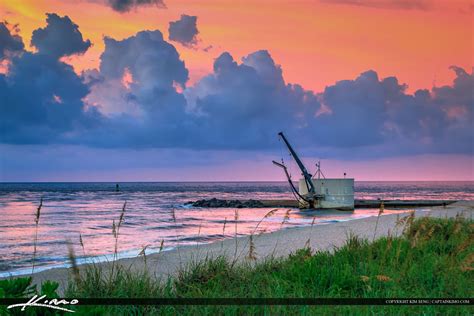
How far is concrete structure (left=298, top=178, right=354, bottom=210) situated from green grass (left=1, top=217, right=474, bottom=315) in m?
32.3

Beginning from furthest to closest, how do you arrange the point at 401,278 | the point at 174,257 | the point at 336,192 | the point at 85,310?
the point at 336,192, the point at 174,257, the point at 401,278, the point at 85,310

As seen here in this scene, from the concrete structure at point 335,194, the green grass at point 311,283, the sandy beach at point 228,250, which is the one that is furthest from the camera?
the concrete structure at point 335,194

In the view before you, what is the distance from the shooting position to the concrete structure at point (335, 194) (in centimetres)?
4062

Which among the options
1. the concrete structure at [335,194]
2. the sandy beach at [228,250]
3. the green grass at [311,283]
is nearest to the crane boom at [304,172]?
the concrete structure at [335,194]

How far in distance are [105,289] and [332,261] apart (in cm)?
367

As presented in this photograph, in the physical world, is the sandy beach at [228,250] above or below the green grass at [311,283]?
below

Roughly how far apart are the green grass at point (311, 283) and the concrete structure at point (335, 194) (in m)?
32.3

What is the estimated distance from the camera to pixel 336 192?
136 feet

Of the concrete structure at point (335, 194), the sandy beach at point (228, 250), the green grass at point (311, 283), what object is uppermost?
the concrete structure at point (335, 194)

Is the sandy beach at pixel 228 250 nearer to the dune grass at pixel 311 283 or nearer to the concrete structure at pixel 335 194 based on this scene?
the dune grass at pixel 311 283

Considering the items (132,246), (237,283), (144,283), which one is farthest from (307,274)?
(132,246)

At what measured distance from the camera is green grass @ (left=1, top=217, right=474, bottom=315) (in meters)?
5.43

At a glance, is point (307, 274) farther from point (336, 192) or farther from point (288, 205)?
point (288, 205)

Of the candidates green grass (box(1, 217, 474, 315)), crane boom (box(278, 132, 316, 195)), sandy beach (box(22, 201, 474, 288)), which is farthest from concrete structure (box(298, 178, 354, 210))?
green grass (box(1, 217, 474, 315))
